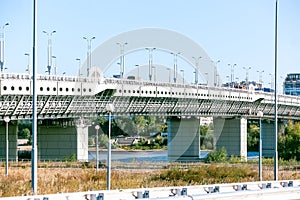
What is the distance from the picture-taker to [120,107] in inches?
2931

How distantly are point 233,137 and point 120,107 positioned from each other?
31988mm

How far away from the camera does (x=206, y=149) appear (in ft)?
472

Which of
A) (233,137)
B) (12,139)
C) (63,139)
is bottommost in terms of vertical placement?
(233,137)

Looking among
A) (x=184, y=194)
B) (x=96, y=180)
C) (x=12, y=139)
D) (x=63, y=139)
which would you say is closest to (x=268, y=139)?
(x=63, y=139)

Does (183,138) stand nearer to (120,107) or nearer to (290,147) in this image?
(290,147)

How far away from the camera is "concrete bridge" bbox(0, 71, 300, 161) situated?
59094 mm

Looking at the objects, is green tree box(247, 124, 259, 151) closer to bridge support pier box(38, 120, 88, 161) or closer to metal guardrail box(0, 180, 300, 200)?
bridge support pier box(38, 120, 88, 161)

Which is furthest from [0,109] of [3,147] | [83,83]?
[3,147]

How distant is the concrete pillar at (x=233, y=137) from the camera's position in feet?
331

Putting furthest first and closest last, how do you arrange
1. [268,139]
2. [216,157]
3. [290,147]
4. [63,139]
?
[268,139], [290,147], [216,157], [63,139]

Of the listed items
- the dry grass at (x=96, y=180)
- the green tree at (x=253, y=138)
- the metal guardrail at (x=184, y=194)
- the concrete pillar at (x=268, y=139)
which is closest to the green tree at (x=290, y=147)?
the concrete pillar at (x=268, y=139)

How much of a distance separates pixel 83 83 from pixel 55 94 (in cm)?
505

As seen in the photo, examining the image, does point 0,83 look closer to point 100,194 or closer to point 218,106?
point 100,194

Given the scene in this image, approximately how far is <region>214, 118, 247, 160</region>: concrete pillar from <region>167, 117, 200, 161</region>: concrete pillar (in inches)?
284
